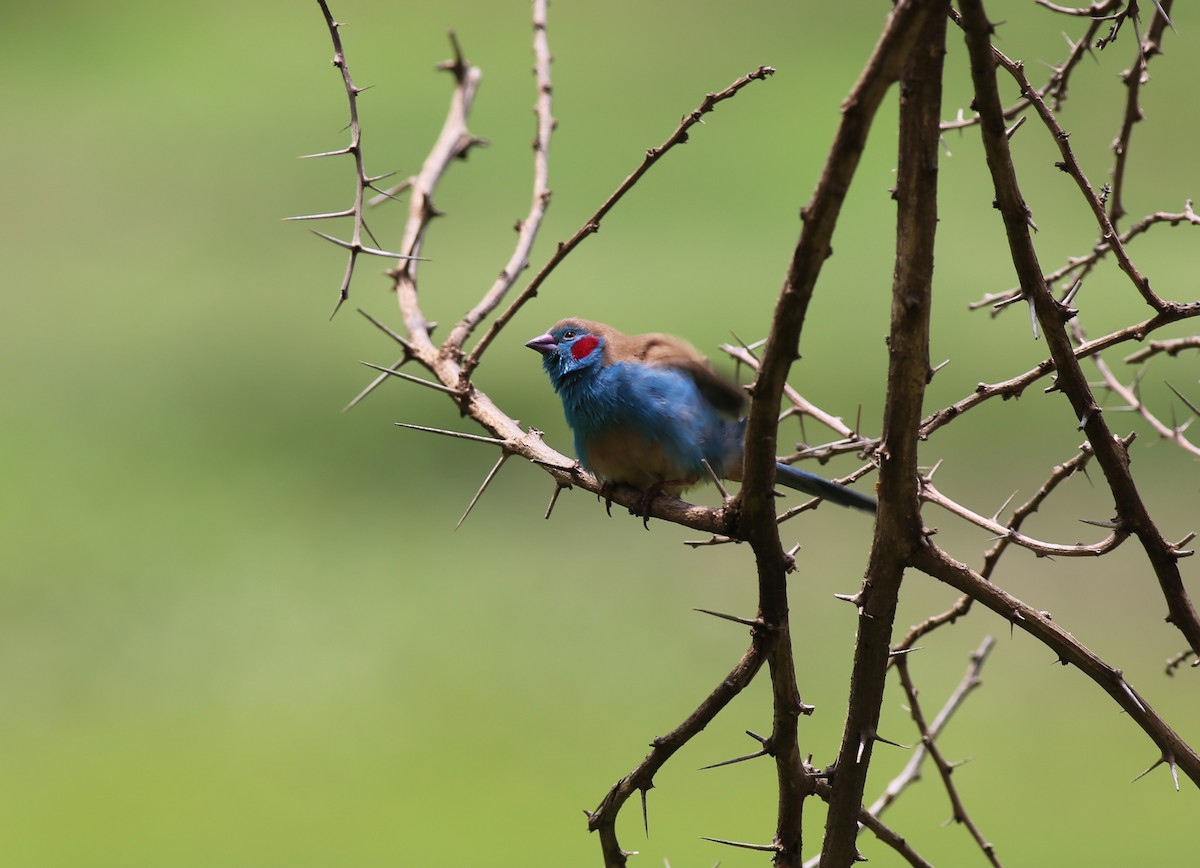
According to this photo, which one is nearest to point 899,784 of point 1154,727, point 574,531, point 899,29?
point 1154,727

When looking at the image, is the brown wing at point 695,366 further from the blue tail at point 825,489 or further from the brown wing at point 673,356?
the blue tail at point 825,489

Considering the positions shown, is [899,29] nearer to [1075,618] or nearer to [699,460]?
[699,460]

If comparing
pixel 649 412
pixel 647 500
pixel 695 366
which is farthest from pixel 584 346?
pixel 647 500

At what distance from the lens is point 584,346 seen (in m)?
3.88

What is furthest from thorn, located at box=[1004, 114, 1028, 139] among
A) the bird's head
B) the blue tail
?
the bird's head

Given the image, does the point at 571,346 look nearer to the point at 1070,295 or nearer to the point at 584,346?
the point at 584,346

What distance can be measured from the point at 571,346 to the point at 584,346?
43mm

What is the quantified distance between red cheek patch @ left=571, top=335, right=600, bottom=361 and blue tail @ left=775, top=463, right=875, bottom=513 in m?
0.83

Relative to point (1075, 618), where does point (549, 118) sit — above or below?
below

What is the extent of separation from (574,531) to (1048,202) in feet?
22.0

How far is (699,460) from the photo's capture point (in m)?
3.51

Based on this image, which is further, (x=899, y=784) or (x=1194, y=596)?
(x=1194, y=596)

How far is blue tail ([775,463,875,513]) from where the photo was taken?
2.92 meters

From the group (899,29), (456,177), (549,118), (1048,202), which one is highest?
(1048,202)
